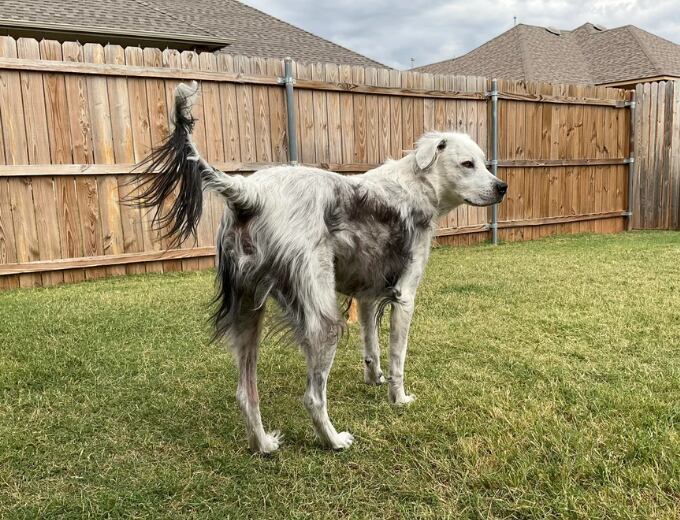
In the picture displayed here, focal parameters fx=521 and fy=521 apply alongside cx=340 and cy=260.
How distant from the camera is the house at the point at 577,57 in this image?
686 inches

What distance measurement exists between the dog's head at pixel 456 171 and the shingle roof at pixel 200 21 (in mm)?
8249

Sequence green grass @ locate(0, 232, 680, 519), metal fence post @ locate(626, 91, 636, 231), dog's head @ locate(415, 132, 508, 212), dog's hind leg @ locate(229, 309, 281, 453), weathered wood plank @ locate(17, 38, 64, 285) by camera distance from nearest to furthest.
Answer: green grass @ locate(0, 232, 680, 519) → dog's hind leg @ locate(229, 309, 281, 453) → dog's head @ locate(415, 132, 508, 212) → weathered wood plank @ locate(17, 38, 64, 285) → metal fence post @ locate(626, 91, 636, 231)

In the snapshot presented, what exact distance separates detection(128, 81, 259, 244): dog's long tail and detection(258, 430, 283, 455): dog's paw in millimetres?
982

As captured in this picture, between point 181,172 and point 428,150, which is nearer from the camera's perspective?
point 181,172

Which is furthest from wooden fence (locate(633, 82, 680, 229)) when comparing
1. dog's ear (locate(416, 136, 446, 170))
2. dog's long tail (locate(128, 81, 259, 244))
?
dog's long tail (locate(128, 81, 259, 244))

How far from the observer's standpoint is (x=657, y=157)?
10.1 meters

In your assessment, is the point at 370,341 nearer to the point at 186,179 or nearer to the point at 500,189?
the point at 500,189

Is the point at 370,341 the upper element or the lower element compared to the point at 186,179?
lower

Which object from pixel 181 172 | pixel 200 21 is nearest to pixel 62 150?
pixel 181 172

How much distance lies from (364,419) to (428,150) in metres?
1.49

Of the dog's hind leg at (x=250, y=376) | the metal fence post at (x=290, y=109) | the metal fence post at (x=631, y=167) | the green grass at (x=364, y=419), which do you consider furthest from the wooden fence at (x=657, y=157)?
the dog's hind leg at (x=250, y=376)

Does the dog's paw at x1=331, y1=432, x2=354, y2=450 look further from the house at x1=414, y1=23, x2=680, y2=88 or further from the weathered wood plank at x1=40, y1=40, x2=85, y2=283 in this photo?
the house at x1=414, y1=23, x2=680, y2=88

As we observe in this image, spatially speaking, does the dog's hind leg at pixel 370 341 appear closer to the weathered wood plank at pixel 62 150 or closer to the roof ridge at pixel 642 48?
the weathered wood plank at pixel 62 150

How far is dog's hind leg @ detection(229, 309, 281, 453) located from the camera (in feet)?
7.57
